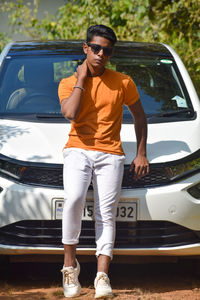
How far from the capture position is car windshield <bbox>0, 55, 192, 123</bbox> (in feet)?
17.2

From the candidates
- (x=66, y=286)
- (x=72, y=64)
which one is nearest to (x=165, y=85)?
(x=72, y=64)

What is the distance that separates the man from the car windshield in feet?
2.13

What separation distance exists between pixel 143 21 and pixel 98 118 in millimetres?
7527

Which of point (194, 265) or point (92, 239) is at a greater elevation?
point (92, 239)

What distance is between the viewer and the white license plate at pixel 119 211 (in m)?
4.37

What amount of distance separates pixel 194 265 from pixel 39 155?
4.98 ft

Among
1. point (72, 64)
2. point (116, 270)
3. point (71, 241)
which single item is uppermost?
point (72, 64)

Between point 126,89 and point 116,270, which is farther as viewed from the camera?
point 116,270

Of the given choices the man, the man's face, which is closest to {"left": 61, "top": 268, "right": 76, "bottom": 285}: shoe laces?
the man

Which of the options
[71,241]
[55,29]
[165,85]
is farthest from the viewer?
[55,29]

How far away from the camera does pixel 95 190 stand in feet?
14.4

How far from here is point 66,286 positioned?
4371mm

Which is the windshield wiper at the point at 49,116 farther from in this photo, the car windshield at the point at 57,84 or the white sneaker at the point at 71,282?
the white sneaker at the point at 71,282

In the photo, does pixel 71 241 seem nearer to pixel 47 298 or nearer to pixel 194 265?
pixel 47 298
